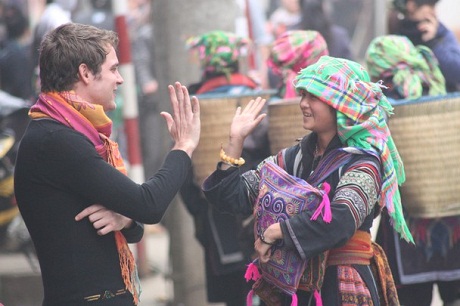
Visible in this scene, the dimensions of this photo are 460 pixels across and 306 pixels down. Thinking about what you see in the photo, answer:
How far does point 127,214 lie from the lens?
341 cm

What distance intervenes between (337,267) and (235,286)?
2169mm

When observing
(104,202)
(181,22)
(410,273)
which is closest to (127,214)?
(104,202)

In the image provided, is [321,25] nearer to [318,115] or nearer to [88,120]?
[318,115]

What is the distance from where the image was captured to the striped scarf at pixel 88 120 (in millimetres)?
3434

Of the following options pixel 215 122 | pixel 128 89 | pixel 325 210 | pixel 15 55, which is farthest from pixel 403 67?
pixel 15 55

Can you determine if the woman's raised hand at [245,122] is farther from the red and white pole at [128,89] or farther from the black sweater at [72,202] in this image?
the red and white pole at [128,89]

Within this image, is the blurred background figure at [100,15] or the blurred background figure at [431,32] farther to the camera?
the blurred background figure at [100,15]

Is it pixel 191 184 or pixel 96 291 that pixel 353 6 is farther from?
pixel 96 291

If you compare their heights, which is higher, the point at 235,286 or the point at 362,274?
the point at 362,274

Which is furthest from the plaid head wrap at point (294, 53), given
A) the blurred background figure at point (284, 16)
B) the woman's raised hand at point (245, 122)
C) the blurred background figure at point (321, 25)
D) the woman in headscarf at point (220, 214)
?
the blurred background figure at point (284, 16)

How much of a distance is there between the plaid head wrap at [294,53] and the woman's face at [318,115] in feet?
5.02

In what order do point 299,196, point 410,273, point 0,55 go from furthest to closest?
point 0,55 < point 410,273 < point 299,196

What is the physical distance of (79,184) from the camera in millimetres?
3375

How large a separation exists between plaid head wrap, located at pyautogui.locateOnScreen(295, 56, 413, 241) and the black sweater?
0.70 m
